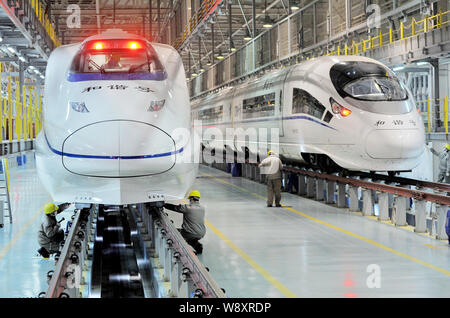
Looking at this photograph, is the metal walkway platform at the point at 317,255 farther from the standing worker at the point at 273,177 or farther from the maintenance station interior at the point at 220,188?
the standing worker at the point at 273,177

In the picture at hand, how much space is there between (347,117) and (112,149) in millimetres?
7538

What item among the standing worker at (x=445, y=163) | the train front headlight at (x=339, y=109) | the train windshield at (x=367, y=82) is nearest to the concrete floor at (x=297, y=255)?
the train front headlight at (x=339, y=109)

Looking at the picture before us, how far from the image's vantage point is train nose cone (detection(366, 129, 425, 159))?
14109mm

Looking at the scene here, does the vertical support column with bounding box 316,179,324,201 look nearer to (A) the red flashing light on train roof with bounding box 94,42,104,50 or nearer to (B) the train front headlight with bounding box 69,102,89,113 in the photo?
(A) the red flashing light on train roof with bounding box 94,42,104,50

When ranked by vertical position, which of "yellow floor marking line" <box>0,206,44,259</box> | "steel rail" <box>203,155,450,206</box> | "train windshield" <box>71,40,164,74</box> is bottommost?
"yellow floor marking line" <box>0,206,44,259</box>

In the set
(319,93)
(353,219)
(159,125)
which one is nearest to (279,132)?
(319,93)

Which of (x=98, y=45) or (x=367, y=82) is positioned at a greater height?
(x=98, y=45)

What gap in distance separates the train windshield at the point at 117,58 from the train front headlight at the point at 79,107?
0.80 m

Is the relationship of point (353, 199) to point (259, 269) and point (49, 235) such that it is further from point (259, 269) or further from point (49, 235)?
point (49, 235)

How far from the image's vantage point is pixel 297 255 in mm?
10109

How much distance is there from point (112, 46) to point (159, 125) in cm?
201

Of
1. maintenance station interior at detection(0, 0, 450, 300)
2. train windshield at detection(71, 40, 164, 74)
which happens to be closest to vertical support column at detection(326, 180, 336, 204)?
maintenance station interior at detection(0, 0, 450, 300)

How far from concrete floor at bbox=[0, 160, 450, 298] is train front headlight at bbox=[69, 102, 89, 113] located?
2.27 metres

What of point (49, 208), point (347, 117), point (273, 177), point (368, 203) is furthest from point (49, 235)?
point (347, 117)
